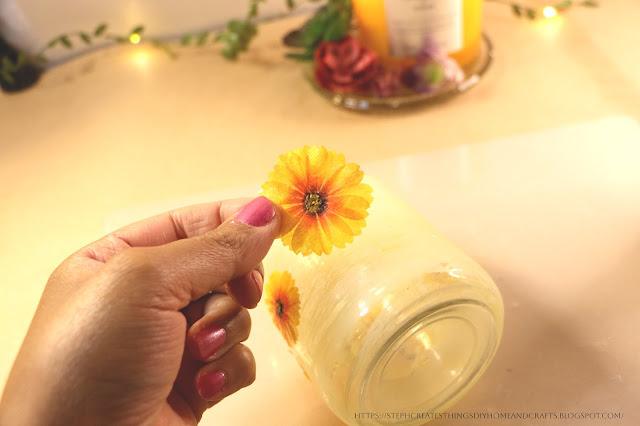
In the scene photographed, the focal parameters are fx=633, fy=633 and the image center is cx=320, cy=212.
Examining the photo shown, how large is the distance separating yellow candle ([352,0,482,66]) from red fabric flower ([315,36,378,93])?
23mm

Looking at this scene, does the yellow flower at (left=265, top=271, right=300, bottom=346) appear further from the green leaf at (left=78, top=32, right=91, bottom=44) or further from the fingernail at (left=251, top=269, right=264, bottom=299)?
the green leaf at (left=78, top=32, right=91, bottom=44)

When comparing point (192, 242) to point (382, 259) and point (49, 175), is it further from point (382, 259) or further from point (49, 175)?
point (49, 175)

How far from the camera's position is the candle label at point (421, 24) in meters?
0.77

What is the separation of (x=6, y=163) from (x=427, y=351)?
691mm

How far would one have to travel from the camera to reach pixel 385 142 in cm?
79

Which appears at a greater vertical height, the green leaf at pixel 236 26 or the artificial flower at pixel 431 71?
the green leaf at pixel 236 26

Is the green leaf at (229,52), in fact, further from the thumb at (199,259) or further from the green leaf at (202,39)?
the thumb at (199,259)

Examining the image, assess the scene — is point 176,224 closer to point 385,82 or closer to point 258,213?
point 258,213

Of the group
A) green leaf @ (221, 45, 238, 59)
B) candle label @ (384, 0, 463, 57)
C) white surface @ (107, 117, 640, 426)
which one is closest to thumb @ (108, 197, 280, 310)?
white surface @ (107, 117, 640, 426)

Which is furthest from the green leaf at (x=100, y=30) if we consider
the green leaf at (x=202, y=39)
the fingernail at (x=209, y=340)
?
the fingernail at (x=209, y=340)

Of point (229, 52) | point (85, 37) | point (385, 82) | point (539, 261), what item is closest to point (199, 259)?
point (539, 261)

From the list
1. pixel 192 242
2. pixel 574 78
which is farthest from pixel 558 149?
pixel 192 242

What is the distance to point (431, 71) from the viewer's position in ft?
2.67

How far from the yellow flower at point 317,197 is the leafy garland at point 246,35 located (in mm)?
464
